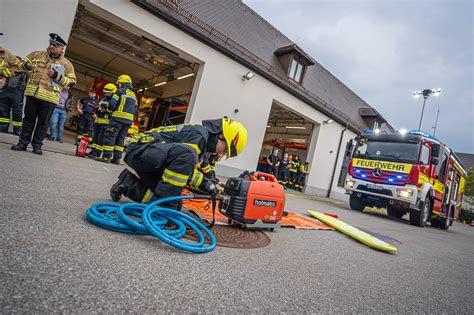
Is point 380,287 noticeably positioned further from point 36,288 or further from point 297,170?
point 297,170

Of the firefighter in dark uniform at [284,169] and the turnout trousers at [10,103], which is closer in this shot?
the turnout trousers at [10,103]

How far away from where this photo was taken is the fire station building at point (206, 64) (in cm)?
733

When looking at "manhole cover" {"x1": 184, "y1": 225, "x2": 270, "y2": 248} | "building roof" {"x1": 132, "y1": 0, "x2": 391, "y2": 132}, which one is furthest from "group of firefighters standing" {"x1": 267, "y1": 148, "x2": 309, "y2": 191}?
"manhole cover" {"x1": 184, "y1": 225, "x2": 270, "y2": 248}

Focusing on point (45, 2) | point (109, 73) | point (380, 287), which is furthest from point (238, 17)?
point (380, 287)

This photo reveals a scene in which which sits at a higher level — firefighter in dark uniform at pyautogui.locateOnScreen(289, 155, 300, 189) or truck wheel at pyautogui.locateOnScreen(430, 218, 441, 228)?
firefighter in dark uniform at pyautogui.locateOnScreen(289, 155, 300, 189)

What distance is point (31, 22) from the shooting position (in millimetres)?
6551

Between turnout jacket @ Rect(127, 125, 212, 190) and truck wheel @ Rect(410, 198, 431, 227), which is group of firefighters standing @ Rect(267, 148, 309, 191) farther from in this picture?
turnout jacket @ Rect(127, 125, 212, 190)

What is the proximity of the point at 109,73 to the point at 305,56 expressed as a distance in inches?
568

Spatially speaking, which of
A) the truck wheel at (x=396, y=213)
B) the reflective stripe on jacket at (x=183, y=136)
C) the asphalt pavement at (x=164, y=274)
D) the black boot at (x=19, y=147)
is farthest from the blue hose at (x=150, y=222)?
the truck wheel at (x=396, y=213)

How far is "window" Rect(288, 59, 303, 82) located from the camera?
44.5ft

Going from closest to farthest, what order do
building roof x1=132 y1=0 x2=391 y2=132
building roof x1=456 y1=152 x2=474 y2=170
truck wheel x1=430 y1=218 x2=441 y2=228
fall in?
building roof x1=132 y1=0 x2=391 y2=132
truck wheel x1=430 y1=218 x2=441 y2=228
building roof x1=456 y1=152 x2=474 y2=170

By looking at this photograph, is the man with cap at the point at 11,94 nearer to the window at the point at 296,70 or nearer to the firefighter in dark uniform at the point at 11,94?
the firefighter in dark uniform at the point at 11,94

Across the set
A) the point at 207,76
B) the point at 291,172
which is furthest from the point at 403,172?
the point at 291,172

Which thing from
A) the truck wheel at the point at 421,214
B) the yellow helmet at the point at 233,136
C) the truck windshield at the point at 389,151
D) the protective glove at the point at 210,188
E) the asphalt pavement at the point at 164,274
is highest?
the truck windshield at the point at 389,151
